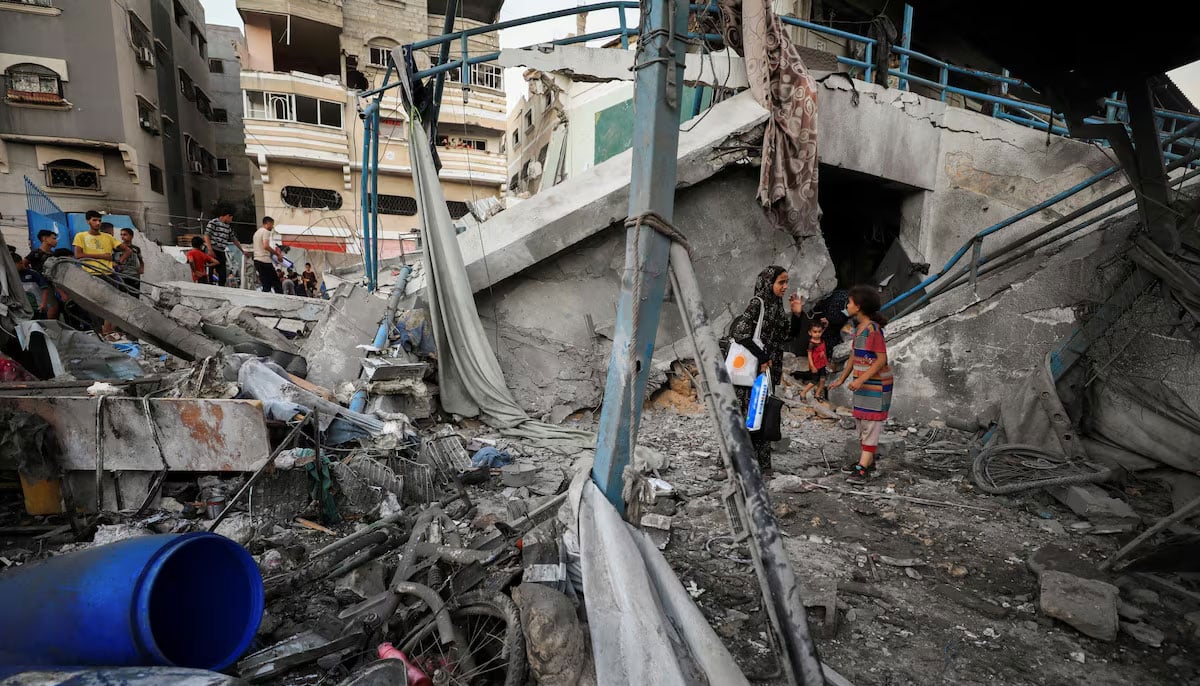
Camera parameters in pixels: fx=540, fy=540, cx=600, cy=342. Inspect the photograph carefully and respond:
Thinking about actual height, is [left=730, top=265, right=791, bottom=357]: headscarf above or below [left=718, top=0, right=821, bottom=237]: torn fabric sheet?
below

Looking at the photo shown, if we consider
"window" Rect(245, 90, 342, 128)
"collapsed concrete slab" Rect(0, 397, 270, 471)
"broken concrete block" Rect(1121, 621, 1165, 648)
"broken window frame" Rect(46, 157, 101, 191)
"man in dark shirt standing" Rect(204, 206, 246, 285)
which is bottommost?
"broken concrete block" Rect(1121, 621, 1165, 648)

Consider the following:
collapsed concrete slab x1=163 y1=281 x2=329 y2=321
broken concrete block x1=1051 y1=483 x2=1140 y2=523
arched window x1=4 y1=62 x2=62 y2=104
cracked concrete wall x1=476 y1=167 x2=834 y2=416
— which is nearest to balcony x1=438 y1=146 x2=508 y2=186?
arched window x1=4 y1=62 x2=62 y2=104

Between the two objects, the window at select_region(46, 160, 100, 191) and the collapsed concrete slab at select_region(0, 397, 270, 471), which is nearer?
the collapsed concrete slab at select_region(0, 397, 270, 471)

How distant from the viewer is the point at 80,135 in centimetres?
1695

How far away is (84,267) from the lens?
6297 mm

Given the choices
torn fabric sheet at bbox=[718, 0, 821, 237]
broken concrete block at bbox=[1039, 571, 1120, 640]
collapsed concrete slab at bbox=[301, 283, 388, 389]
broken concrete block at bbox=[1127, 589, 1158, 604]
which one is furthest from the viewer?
torn fabric sheet at bbox=[718, 0, 821, 237]

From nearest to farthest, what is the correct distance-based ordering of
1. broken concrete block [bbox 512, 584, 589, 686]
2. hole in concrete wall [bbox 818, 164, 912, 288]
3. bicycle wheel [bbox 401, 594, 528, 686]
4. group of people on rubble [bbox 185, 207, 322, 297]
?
broken concrete block [bbox 512, 584, 589, 686]
bicycle wheel [bbox 401, 594, 528, 686]
hole in concrete wall [bbox 818, 164, 912, 288]
group of people on rubble [bbox 185, 207, 322, 297]

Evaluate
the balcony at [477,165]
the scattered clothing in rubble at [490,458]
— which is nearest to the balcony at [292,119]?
the balcony at [477,165]

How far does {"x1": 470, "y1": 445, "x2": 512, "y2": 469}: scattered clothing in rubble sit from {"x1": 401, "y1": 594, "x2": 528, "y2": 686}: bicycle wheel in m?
2.06

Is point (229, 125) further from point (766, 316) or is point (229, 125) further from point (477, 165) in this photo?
point (766, 316)

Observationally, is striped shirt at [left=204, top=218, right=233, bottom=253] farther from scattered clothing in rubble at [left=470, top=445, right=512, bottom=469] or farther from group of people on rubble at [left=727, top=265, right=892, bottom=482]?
group of people on rubble at [left=727, top=265, right=892, bottom=482]

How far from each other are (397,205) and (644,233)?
909 inches

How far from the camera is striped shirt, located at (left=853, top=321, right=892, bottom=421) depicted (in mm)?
4109

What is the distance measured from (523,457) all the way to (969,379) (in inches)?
169
